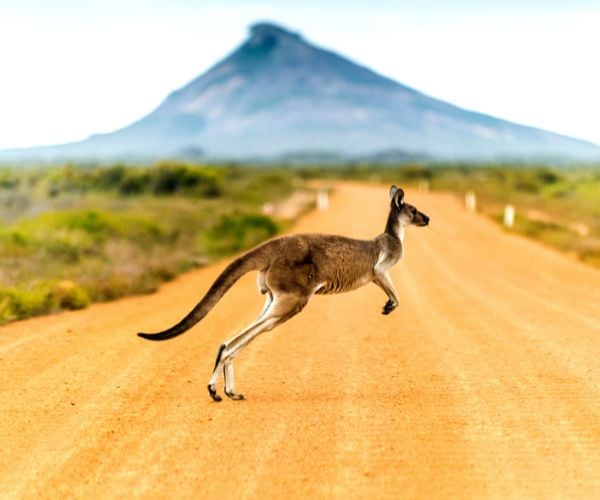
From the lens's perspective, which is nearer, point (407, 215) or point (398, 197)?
point (398, 197)

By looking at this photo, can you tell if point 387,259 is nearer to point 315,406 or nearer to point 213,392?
point 315,406

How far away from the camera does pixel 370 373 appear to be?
30.1ft

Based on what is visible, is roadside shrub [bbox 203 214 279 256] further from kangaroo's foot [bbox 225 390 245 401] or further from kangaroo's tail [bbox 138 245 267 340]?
kangaroo's tail [bbox 138 245 267 340]

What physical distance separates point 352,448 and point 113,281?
10197mm

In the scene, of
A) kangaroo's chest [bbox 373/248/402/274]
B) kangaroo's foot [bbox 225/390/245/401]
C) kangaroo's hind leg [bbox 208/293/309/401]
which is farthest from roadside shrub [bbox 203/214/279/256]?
kangaroo's chest [bbox 373/248/402/274]

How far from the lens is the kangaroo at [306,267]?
698cm

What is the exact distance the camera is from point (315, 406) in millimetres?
7859

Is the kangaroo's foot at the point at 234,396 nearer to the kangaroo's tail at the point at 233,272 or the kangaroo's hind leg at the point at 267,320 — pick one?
the kangaroo's hind leg at the point at 267,320

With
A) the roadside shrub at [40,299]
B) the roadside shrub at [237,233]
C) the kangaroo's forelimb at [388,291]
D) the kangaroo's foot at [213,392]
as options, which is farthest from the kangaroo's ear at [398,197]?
the roadside shrub at [237,233]

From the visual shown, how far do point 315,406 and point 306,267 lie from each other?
1.43 metres

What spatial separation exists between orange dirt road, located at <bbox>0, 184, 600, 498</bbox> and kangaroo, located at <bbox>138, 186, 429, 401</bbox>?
3.08 feet

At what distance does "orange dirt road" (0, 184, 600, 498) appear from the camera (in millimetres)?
6195

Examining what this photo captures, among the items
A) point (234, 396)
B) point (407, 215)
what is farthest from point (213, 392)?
point (407, 215)

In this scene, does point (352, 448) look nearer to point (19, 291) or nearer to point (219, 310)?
point (219, 310)
